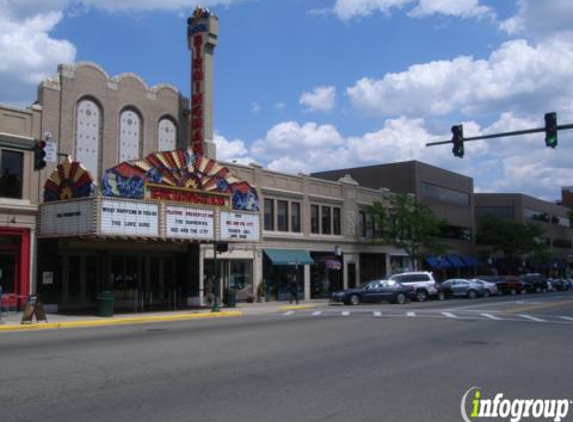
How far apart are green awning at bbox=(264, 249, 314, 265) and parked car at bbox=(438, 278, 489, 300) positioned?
9.36 meters

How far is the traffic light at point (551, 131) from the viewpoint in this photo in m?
19.5

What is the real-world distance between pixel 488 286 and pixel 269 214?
17450 mm

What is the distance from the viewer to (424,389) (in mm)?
9750

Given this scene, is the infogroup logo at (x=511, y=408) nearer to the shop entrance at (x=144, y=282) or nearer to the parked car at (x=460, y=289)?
the shop entrance at (x=144, y=282)

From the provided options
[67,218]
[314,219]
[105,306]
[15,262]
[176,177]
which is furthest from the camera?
[314,219]

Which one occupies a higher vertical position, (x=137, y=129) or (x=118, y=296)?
(x=137, y=129)

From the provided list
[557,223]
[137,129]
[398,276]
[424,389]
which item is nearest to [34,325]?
[137,129]

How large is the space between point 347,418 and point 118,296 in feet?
86.4

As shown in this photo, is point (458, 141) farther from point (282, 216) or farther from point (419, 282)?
point (282, 216)

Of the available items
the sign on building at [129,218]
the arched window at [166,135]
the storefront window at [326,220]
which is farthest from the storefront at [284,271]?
the sign on building at [129,218]

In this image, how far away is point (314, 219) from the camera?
45.5 meters

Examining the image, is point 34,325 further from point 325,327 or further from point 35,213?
point 325,327

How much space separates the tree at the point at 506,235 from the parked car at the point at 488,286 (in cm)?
2515

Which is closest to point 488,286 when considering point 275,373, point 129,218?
point 129,218
